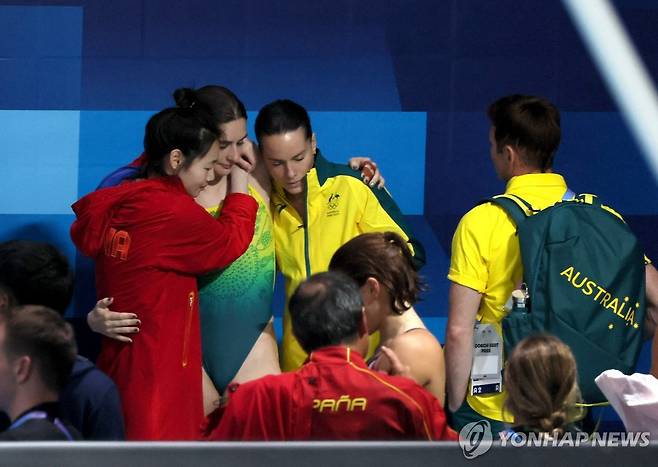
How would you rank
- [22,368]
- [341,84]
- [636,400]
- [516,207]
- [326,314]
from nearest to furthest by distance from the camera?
[22,368]
[326,314]
[636,400]
[516,207]
[341,84]

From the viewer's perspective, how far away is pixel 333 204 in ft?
13.8

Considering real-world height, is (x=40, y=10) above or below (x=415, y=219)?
above

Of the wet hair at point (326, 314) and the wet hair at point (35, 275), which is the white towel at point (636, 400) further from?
the wet hair at point (35, 275)

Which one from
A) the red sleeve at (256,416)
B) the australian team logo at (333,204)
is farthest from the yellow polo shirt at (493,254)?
the red sleeve at (256,416)

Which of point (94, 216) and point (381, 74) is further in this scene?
point (381, 74)

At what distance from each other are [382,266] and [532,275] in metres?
0.56

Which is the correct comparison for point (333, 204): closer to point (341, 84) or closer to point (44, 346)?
point (341, 84)

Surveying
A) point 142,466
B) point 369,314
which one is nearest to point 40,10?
point 369,314

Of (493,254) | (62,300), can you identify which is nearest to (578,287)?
(493,254)

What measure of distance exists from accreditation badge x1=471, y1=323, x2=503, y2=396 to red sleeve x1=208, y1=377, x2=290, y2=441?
110 centimetres

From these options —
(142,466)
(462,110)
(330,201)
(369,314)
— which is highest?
(462,110)

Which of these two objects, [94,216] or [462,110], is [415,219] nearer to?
[462,110]

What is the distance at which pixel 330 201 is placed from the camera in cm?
420

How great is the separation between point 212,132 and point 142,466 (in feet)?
4.61
